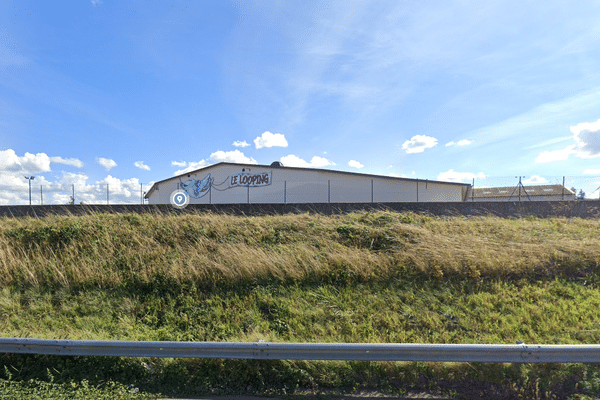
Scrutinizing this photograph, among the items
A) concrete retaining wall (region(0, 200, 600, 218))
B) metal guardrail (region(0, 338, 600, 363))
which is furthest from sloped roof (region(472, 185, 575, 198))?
metal guardrail (region(0, 338, 600, 363))

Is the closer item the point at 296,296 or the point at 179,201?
the point at 296,296

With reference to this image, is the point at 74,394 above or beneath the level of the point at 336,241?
beneath

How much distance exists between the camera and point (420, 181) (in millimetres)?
24438

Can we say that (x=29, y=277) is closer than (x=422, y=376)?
No

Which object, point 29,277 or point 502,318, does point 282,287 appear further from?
point 29,277

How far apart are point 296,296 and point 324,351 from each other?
2183 millimetres

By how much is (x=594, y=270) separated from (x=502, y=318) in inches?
136

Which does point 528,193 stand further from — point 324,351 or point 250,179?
point 324,351

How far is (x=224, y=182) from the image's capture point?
2931 centimetres

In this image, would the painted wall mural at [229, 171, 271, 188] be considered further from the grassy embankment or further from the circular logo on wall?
the grassy embankment

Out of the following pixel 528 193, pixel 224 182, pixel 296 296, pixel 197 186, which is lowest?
pixel 296 296

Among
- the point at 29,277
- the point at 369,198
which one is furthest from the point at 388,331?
the point at 369,198

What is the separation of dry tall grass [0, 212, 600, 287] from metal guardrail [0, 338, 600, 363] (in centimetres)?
243

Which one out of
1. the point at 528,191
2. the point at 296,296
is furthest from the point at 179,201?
the point at 528,191
